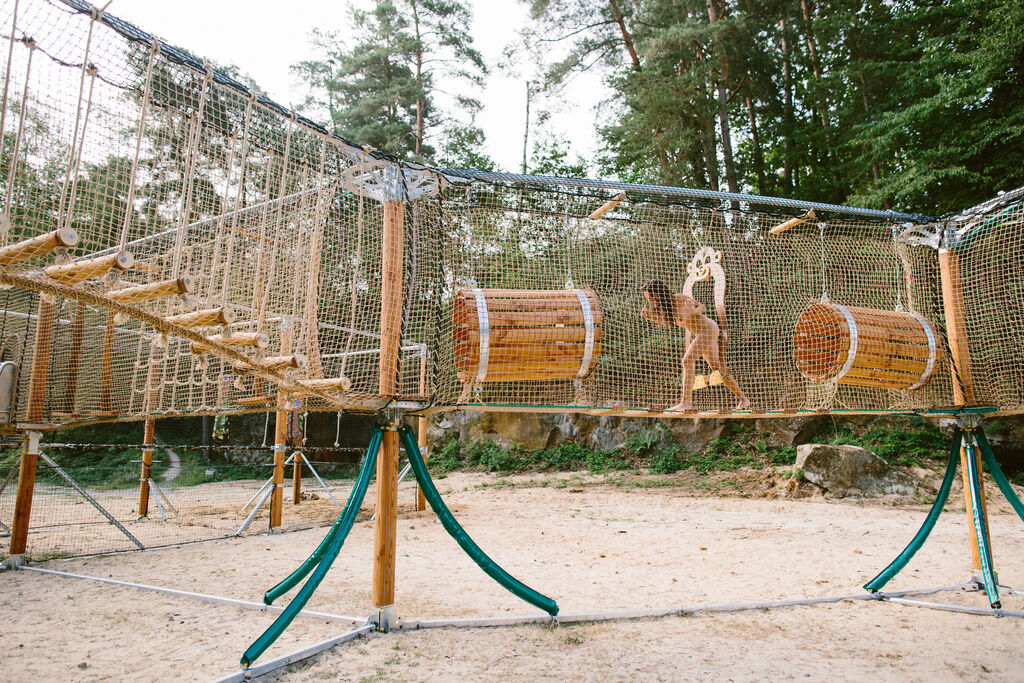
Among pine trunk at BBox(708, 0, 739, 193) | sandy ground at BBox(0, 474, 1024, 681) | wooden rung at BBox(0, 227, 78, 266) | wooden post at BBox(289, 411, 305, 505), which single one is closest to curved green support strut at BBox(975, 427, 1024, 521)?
sandy ground at BBox(0, 474, 1024, 681)

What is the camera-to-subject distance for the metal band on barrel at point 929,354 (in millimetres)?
3783

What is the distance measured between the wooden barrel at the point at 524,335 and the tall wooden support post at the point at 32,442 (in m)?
3.57

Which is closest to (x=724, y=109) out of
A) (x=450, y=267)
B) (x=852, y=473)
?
(x=852, y=473)

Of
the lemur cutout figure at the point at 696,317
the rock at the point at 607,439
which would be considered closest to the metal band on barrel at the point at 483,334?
the lemur cutout figure at the point at 696,317

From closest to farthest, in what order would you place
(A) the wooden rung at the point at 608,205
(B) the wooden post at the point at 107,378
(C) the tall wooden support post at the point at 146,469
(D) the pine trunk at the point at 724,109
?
(A) the wooden rung at the point at 608,205
(B) the wooden post at the point at 107,378
(C) the tall wooden support post at the point at 146,469
(D) the pine trunk at the point at 724,109

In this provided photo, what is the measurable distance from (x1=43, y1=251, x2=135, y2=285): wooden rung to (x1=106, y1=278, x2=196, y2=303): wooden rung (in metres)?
0.12

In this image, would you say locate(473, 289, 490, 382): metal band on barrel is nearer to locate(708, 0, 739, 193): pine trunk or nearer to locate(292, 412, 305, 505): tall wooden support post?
locate(292, 412, 305, 505): tall wooden support post

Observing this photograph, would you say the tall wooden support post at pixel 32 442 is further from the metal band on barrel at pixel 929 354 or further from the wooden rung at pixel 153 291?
the metal band on barrel at pixel 929 354

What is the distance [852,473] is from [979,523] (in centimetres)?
502

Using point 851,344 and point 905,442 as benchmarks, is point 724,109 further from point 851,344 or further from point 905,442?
point 851,344

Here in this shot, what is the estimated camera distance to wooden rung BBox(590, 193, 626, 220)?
3.38 meters

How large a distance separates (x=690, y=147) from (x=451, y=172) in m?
12.0

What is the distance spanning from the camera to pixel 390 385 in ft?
10.0

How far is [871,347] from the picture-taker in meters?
3.59
